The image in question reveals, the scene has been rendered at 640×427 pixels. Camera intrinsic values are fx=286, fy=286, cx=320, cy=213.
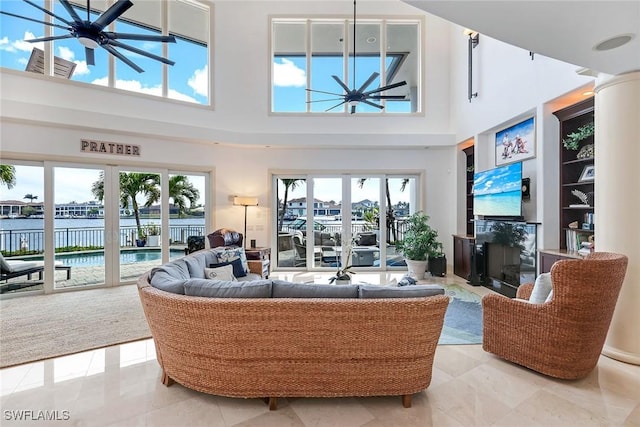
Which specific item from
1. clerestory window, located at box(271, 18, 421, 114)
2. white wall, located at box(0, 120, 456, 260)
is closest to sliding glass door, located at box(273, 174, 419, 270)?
white wall, located at box(0, 120, 456, 260)

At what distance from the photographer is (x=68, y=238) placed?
16.1 feet

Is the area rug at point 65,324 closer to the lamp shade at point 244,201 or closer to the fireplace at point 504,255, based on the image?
the lamp shade at point 244,201

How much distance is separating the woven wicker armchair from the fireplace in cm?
179

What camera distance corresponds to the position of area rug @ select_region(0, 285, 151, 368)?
2.83 metres

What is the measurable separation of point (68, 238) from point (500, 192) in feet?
23.7

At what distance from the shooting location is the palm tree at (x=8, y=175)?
446 centimetres

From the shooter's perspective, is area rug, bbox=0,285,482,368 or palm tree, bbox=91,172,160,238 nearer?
area rug, bbox=0,285,482,368

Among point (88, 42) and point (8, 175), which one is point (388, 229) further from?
point (8, 175)

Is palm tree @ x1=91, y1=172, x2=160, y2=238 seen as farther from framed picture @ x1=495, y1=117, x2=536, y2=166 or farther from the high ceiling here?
framed picture @ x1=495, y1=117, x2=536, y2=166

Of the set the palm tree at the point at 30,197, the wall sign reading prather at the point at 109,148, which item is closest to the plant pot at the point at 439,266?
the wall sign reading prather at the point at 109,148

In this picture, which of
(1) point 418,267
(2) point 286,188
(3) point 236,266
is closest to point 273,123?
(2) point 286,188

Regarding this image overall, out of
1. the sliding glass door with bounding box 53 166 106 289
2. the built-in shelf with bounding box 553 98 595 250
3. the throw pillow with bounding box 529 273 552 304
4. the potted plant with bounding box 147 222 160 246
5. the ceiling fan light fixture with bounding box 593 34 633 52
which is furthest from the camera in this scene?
the potted plant with bounding box 147 222 160 246

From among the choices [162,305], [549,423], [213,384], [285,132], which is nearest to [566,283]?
[549,423]

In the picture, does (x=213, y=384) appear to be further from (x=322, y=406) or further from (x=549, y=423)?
(x=549, y=423)
